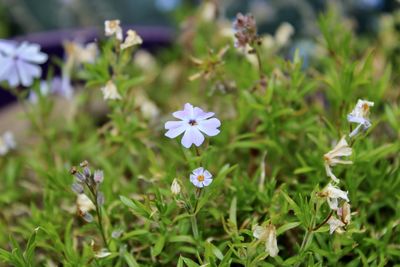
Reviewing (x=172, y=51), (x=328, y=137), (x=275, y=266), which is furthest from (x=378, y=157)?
(x=172, y=51)

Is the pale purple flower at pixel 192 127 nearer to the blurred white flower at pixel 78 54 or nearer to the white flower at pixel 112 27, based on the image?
the white flower at pixel 112 27

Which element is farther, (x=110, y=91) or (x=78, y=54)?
(x=78, y=54)

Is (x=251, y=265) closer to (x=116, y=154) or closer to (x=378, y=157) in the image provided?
(x=378, y=157)

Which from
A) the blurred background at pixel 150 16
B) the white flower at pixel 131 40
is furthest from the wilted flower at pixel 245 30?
the blurred background at pixel 150 16

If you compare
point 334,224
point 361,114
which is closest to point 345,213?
point 334,224

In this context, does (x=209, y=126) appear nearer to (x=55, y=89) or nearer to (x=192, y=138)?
(x=192, y=138)
